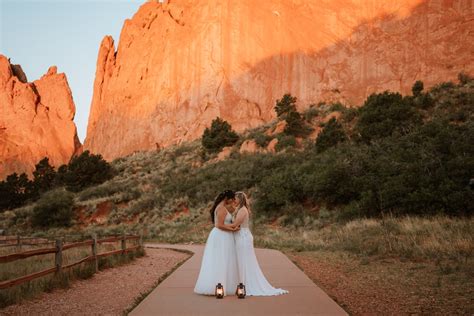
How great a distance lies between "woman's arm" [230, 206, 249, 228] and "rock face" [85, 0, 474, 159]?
4983 centimetres

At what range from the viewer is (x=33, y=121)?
84438 mm

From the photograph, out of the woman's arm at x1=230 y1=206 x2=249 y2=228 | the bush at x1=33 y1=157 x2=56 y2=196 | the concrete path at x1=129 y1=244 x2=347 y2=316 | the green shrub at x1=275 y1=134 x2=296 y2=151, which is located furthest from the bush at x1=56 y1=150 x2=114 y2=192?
the woman's arm at x1=230 y1=206 x2=249 y2=228

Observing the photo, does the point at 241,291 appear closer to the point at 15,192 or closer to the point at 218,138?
the point at 218,138

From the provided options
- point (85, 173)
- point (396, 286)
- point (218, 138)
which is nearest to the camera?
point (396, 286)

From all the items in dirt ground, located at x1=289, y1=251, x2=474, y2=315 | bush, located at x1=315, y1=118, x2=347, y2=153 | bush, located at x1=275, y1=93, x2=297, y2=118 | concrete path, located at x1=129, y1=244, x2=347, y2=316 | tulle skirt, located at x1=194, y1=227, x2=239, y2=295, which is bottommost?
dirt ground, located at x1=289, y1=251, x2=474, y2=315

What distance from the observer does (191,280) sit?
34.1 feet

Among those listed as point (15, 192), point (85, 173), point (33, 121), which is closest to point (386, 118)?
point (85, 173)

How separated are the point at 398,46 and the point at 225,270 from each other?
183ft

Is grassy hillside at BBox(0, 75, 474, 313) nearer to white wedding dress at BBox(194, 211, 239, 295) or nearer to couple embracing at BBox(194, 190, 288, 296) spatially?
couple embracing at BBox(194, 190, 288, 296)

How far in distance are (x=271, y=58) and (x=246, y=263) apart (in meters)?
56.9

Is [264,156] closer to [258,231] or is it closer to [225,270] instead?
[258,231]

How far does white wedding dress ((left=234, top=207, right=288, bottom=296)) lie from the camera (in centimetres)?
830

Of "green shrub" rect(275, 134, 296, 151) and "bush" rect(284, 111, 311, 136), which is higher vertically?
"bush" rect(284, 111, 311, 136)

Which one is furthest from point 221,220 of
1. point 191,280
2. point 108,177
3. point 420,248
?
point 108,177
